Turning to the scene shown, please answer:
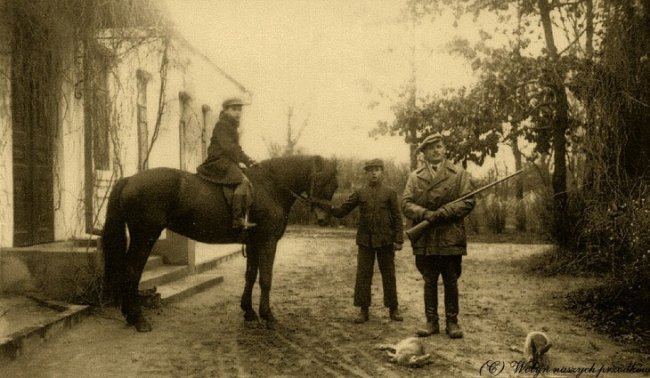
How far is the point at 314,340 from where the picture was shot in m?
5.95

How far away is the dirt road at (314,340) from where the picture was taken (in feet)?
16.2

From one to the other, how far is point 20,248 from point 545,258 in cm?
880

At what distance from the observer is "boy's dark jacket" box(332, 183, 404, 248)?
6793 millimetres

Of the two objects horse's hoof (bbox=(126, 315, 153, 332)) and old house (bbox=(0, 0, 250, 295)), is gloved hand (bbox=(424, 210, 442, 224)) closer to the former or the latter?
horse's hoof (bbox=(126, 315, 153, 332))

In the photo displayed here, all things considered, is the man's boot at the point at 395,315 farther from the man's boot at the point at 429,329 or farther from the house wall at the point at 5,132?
the house wall at the point at 5,132

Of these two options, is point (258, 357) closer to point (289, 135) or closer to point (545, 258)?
point (545, 258)

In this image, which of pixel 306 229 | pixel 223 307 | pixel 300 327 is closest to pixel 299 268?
pixel 223 307

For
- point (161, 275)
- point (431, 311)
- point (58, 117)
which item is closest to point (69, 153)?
point (58, 117)

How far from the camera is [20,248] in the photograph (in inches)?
284

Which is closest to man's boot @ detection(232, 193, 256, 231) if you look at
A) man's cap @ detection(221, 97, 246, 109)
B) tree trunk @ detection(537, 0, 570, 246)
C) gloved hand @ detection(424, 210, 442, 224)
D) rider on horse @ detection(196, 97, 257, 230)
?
rider on horse @ detection(196, 97, 257, 230)

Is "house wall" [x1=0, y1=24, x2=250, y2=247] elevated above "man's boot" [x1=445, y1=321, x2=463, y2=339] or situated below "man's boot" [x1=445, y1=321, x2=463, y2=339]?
above

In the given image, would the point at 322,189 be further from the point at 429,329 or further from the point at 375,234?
the point at 429,329

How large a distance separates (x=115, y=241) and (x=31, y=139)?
2.73 meters

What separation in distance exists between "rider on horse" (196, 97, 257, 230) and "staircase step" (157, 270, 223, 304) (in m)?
1.92
